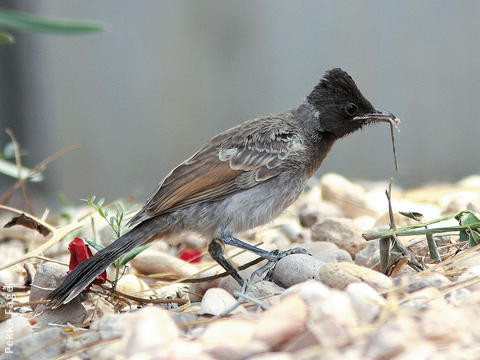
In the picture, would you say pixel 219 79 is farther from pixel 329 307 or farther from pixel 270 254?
pixel 329 307

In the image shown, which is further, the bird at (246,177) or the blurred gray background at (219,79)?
the blurred gray background at (219,79)

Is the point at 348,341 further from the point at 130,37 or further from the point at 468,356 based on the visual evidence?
the point at 130,37

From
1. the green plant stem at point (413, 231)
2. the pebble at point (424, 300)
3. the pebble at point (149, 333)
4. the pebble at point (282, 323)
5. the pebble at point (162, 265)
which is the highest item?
the green plant stem at point (413, 231)

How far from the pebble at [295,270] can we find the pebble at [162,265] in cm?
85

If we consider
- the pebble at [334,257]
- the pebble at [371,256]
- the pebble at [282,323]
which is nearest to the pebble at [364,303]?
the pebble at [282,323]

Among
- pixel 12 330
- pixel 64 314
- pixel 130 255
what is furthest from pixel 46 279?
pixel 12 330

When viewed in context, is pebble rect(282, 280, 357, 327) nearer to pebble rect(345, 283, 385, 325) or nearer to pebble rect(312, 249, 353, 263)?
pebble rect(345, 283, 385, 325)

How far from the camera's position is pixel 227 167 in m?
3.59

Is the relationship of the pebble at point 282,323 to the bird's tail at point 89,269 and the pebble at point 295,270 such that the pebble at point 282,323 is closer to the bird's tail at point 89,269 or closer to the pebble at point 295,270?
the pebble at point 295,270

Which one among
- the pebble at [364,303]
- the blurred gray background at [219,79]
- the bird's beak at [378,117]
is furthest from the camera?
the blurred gray background at [219,79]

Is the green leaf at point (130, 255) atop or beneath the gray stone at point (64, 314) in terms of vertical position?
atop

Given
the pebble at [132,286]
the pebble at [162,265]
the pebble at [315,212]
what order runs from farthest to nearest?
the pebble at [315,212] < the pebble at [162,265] < the pebble at [132,286]

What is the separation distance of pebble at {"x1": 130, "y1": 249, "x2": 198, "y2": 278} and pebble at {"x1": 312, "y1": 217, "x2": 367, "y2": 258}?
76 centimetres

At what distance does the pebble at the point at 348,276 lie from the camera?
2.29m
